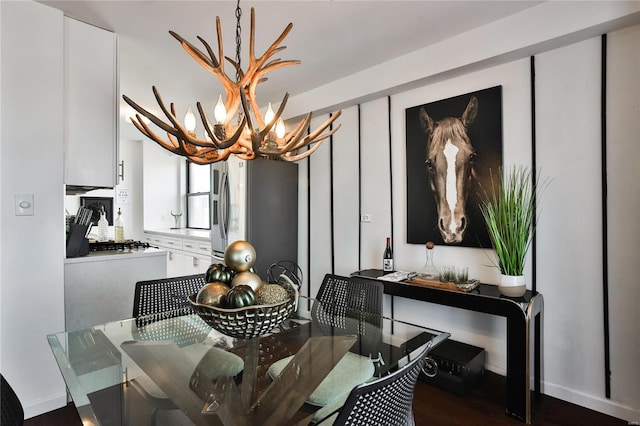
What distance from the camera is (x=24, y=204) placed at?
2117mm

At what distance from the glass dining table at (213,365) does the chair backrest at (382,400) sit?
0.26m

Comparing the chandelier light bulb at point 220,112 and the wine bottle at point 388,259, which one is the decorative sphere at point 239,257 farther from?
the wine bottle at point 388,259

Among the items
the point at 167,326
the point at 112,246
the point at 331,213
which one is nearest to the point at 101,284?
the point at 112,246

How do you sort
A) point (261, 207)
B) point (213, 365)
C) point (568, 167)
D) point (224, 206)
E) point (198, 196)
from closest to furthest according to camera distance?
point (213, 365) → point (568, 167) → point (261, 207) → point (224, 206) → point (198, 196)

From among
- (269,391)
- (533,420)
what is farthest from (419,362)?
(533,420)

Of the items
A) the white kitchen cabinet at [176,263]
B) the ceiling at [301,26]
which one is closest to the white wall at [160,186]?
the white kitchen cabinet at [176,263]

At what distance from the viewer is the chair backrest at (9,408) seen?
3.11ft

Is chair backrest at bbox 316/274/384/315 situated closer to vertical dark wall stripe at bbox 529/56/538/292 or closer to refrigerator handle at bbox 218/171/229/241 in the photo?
vertical dark wall stripe at bbox 529/56/538/292

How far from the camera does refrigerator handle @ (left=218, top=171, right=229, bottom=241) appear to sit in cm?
397

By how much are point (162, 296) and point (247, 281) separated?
1.01 m

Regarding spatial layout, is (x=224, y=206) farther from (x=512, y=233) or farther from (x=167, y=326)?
(x=512, y=233)

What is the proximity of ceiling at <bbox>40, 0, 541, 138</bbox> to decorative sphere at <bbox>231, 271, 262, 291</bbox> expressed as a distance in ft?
5.69

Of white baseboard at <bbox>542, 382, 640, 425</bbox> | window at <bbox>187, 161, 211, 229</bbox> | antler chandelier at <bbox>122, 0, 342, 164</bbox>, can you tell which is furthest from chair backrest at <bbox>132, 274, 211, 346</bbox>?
window at <bbox>187, 161, 211, 229</bbox>

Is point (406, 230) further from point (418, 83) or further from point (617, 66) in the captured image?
point (617, 66)
